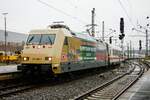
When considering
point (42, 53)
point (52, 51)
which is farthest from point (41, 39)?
point (52, 51)

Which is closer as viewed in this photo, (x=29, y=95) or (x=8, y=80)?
(x=29, y=95)

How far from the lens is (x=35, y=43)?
2023cm

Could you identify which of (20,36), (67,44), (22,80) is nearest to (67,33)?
(67,44)

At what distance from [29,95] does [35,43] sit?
5958 millimetres

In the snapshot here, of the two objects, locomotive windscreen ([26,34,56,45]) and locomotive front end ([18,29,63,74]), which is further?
locomotive windscreen ([26,34,56,45])

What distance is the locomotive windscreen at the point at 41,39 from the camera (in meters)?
20.0

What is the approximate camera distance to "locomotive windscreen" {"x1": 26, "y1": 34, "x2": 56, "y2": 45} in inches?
789

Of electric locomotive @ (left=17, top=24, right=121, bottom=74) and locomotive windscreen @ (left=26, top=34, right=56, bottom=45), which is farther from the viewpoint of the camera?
locomotive windscreen @ (left=26, top=34, right=56, bottom=45)

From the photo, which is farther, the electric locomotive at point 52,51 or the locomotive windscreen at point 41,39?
the locomotive windscreen at point 41,39

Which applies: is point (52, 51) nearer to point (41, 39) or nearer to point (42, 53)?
point (42, 53)

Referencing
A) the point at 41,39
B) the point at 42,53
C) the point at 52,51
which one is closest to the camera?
the point at 52,51

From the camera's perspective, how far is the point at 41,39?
20.3 m

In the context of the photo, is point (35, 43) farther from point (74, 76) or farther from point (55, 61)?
point (74, 76)

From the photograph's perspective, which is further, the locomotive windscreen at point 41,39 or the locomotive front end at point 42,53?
the locomotive windscreen at point 41,39
